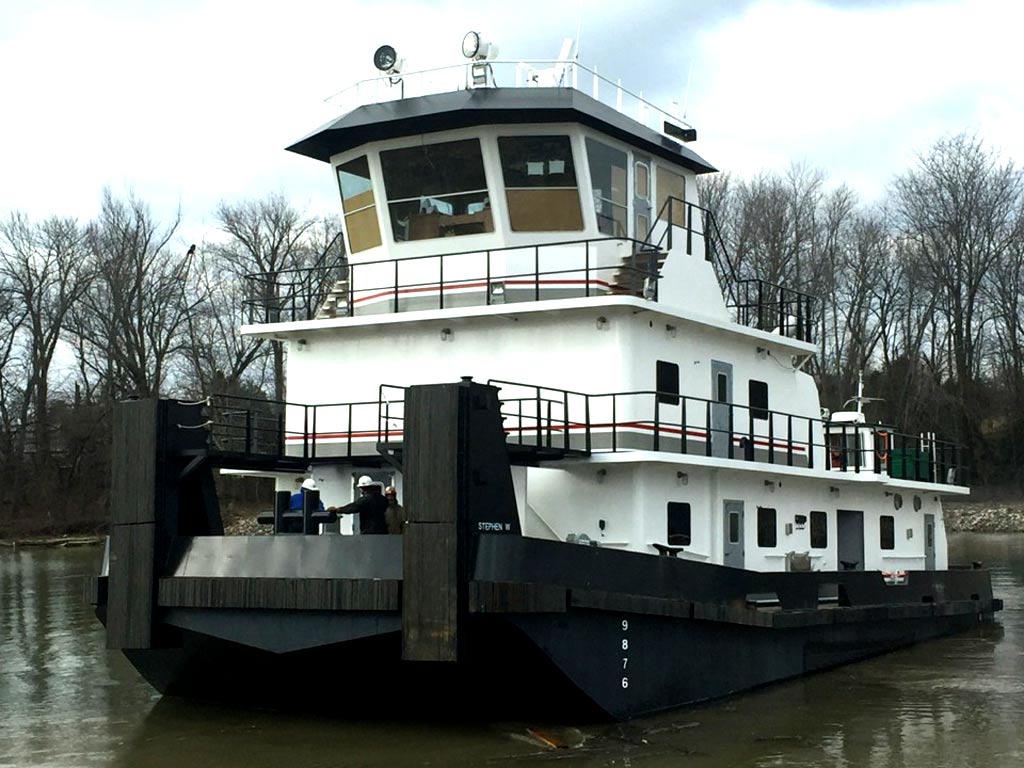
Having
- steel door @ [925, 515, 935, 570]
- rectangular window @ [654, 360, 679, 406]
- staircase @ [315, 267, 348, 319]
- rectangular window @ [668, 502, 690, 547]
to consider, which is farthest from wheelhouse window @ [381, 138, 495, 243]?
steel door @ [925, 515, 935, 570]

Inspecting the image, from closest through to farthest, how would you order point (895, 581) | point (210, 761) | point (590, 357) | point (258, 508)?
1. point (210, 761)
2. point (590, 357)
3. point (895, 581)
4. point (258, 508)

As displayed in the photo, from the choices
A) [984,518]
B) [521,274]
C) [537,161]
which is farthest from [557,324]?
[984,518]

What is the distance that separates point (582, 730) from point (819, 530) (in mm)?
5744

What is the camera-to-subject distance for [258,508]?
35.6 m

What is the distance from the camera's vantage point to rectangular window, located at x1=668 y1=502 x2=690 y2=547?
43.1ft

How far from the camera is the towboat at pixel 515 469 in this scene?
10258mm

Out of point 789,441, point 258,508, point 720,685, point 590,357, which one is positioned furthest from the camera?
point 258,508

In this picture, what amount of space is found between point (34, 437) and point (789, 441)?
127 feet

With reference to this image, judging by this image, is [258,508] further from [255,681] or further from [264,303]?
[255,681]

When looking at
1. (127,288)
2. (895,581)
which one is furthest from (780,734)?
(127,288)

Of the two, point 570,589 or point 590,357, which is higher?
point 590,357

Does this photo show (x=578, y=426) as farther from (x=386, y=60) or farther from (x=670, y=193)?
(x=386, y=60)

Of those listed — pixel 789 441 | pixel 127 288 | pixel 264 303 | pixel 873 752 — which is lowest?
pixel 873 752

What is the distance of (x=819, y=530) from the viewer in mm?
15594
